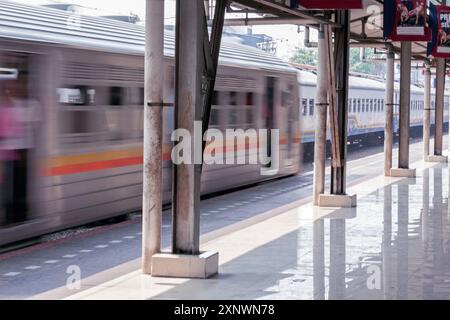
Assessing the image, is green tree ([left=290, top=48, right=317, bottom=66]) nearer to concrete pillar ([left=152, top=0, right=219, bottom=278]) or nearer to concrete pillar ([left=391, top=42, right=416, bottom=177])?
concrete pillar ([left=391, top=42, right=416, bottom=177])

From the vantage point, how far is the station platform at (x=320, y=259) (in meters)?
8.16

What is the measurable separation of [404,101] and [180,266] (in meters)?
13.7

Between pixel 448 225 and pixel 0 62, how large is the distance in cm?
650

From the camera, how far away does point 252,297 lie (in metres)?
7.89

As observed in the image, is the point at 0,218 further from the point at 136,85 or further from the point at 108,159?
the point at 136,85

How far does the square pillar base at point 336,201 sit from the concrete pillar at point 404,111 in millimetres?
6645

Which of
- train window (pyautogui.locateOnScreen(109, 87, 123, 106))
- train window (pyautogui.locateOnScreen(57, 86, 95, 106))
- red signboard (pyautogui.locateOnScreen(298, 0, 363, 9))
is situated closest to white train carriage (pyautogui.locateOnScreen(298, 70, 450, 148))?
red signboard (pyautogui.locateOnScreen(298, 0, 363, 9))

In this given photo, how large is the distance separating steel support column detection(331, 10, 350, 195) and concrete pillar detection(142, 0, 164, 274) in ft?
23.4

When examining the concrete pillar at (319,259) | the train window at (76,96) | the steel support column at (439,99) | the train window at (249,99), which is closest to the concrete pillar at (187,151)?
the concrete pillar at (319,259)

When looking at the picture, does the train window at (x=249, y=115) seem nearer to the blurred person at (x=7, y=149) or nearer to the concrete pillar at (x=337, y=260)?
the concrete pillar at (x=337, y=260)

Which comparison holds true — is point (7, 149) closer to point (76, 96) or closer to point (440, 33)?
point (76, 96)

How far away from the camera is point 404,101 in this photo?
2159 centimetres

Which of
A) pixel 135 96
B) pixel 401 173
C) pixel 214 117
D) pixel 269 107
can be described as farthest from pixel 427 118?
pixel 135 96

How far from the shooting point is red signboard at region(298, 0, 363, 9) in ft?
40.5
